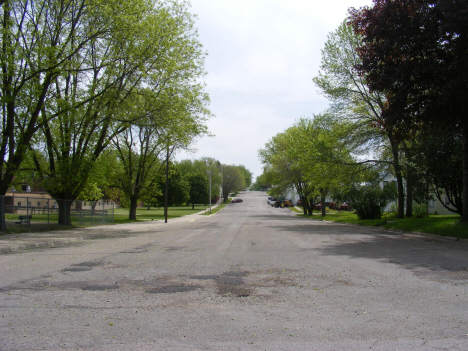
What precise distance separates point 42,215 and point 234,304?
69.7ft

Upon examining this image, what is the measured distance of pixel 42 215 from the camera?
78.6 ft

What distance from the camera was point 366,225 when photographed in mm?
29719

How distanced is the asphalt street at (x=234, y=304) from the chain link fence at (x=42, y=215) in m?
10.9

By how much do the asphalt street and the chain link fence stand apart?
10.9 meters

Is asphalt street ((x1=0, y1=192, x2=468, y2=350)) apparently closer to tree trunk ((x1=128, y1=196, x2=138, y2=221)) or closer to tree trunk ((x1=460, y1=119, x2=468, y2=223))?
tree trunk ((x1=460, y1=119, x2=468, y2=223))

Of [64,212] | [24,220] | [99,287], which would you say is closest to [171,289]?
[99,287]

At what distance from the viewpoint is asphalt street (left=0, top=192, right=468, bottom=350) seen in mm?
4641

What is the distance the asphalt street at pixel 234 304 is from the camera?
464cm

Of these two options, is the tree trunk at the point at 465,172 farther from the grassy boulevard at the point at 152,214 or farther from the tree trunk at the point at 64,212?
the grassy boulevard at the point at 152,214

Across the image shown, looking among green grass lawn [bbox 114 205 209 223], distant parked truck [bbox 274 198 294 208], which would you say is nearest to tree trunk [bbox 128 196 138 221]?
green grass lawn [bbox 114 205 209 223]

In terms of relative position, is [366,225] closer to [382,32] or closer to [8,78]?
[382,32]

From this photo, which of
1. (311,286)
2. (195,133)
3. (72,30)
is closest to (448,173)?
(195,133)

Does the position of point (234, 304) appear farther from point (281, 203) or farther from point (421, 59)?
point (281, 203)

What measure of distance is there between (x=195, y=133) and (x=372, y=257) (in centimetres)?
1875
